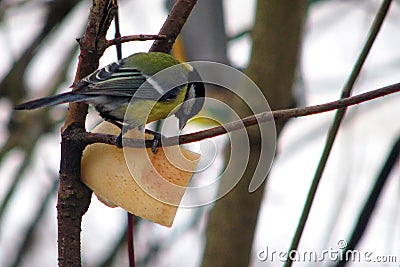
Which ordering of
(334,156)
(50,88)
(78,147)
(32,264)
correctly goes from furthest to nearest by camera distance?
(334,156) → (32,264) → (50,88) → (78,147)

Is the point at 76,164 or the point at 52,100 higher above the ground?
the point at 52,100

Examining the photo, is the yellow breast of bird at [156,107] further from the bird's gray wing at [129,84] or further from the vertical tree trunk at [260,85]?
the vertical tree trunk at [260,85]

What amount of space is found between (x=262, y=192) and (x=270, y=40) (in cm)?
20

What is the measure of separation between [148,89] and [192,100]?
0.07 metres

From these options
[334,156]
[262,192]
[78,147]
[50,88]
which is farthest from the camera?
[334,156]

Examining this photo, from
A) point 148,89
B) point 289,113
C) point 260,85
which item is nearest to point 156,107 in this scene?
point 148,89

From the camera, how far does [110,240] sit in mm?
1636

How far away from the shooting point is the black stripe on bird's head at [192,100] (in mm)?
799

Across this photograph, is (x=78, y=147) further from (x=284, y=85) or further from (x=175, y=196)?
(x=284, y=85)

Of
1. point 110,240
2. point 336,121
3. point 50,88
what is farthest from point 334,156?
point 336,121

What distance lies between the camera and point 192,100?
32.3 inches

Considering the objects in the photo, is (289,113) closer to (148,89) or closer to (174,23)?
(174,23)

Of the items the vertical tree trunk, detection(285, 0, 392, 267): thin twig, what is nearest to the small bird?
the vertical tree trunk

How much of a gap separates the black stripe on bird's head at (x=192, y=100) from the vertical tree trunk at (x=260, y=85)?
10 centimetres
